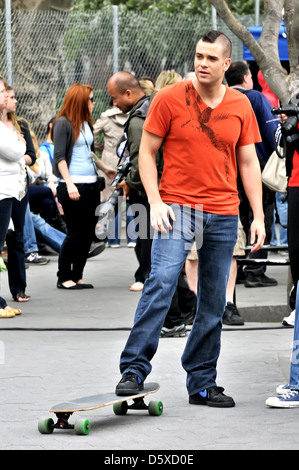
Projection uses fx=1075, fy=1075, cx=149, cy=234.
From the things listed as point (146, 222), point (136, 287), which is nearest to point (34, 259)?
point (136, 287)

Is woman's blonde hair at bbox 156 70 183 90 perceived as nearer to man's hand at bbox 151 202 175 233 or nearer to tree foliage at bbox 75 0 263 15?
man's hand at bbox 151 202 175 233

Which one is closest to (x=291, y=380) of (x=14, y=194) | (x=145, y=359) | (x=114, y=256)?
(x=145, y=359)

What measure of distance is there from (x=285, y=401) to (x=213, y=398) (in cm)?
39

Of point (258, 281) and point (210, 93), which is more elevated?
point (210, 93)

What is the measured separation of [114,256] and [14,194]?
5.15 metres

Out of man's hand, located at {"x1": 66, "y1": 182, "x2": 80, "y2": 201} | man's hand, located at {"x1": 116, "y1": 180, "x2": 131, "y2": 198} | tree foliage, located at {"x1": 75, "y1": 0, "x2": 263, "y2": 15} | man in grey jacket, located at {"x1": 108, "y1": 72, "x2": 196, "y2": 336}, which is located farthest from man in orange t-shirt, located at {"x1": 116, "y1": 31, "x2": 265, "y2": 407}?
tree foliage, located at {"x1": 75, "y1": 0, "x2": 263, "y2": 15}

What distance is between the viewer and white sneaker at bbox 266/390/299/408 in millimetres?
5781

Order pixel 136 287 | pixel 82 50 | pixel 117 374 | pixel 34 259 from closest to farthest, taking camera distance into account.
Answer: pixel 117 374 < pixel 136 287 < pixel 34 259 < pixel 82 50

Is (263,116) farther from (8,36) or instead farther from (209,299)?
(8,36)

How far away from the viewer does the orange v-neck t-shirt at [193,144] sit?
18.6 feet

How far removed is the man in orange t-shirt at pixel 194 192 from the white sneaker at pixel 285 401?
22cm

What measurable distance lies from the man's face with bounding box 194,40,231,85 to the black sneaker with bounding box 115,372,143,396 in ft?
5.21

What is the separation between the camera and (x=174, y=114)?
567 centimetres

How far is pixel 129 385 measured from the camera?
555 cm
